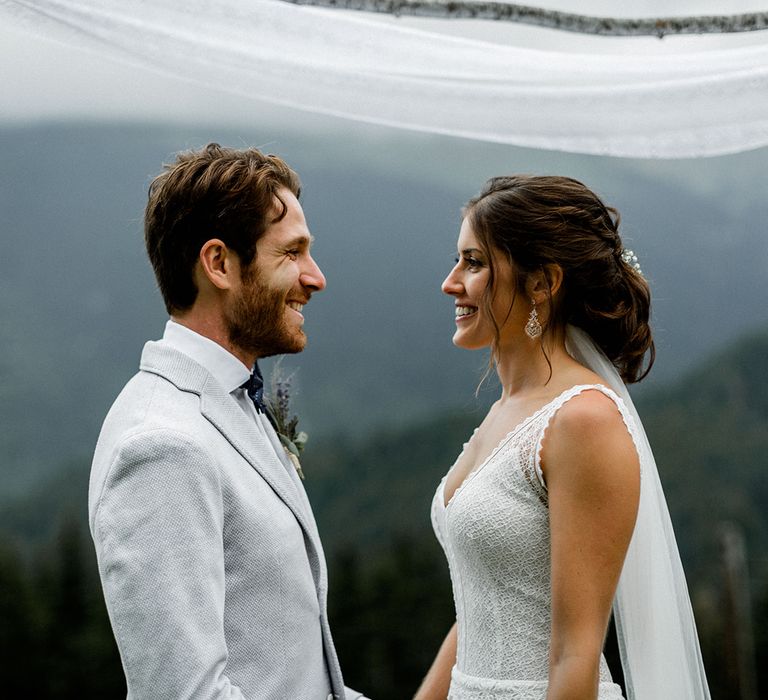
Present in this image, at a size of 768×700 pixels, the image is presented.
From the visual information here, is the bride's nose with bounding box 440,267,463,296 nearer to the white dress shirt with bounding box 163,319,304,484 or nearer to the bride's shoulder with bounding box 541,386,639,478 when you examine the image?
the bride's shoulder with bounding box 541,386,639,478

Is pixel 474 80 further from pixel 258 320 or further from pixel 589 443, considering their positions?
pixel 589 443

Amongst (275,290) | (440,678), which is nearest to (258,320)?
(275,290)

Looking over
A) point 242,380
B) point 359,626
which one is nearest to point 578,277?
point 242,380

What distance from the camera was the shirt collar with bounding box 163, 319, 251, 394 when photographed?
2152mm

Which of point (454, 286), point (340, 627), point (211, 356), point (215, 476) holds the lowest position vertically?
point (340, 627)

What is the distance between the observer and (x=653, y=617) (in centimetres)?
238

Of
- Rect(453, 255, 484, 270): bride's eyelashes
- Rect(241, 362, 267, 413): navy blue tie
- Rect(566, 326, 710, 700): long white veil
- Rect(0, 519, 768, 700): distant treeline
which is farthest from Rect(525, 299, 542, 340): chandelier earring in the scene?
Rect(0, 519, 768, 700): distant treeline

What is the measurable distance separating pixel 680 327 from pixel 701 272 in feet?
3.06

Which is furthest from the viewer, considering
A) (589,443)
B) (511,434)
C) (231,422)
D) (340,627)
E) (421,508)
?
(421,508)

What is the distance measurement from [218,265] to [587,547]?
95 centimetres

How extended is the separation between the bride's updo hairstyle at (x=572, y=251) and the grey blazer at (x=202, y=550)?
76 centimetres

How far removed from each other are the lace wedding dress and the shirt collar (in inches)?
24.8

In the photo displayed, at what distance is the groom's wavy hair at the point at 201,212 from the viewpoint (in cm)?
219

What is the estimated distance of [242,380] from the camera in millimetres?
2211
